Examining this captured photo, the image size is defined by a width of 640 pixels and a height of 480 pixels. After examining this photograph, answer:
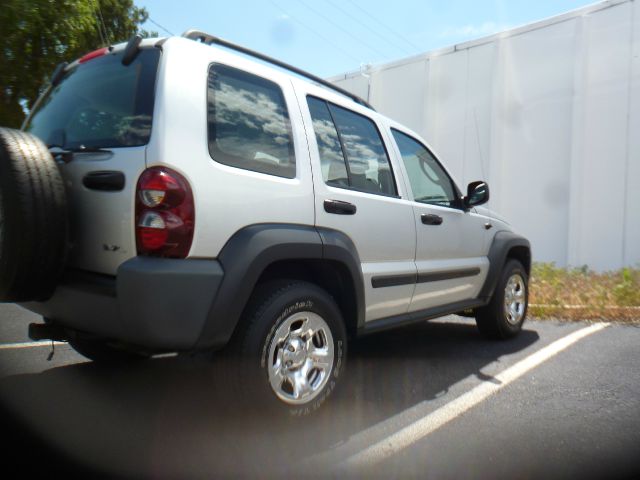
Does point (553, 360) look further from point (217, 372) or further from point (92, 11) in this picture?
point (92, 11)

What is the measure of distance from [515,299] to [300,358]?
119 inches

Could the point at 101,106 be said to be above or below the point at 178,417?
above

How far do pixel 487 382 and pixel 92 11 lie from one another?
25.2 feet

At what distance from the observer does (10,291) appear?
2258 millimetres

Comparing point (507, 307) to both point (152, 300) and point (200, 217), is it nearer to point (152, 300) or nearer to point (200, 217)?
point (200, 217)

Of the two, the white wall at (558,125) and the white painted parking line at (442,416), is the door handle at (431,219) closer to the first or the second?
the white painted parking line at (442,416)

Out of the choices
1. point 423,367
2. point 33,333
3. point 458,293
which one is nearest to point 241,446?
point 33,333

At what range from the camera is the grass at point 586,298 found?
6031mm

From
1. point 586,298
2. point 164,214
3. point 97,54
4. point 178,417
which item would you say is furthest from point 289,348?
point 586,298

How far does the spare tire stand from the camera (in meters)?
2.20

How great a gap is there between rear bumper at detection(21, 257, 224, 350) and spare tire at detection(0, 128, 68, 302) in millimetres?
185

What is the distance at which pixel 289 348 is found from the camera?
2670 mm

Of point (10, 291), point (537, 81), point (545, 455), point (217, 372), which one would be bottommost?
point (545, 455)

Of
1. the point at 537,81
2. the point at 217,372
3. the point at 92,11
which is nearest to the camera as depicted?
the point at 217,372
